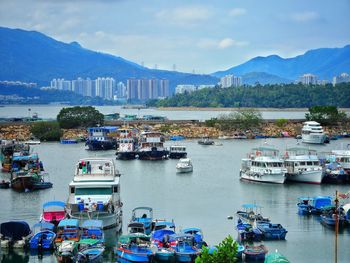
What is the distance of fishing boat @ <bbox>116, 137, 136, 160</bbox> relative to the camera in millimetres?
35219

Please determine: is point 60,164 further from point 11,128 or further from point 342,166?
point 11,128

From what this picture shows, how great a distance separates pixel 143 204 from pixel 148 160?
46.6 ft

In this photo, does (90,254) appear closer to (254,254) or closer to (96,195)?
(254,254)

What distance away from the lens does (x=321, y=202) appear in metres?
18.8

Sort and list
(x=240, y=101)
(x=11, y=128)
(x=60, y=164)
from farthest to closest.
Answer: (x=240, y=101), (x=11, y=128), (x=60, y=164)

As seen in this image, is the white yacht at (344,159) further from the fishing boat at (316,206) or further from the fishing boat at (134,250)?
the fishing boat at (134,250)

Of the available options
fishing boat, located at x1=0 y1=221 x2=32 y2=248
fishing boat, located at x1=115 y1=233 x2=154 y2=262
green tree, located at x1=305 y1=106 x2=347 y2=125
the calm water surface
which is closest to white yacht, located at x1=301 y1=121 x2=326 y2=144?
green tree, located at x1=305 y1=106 x2=347 y2=125

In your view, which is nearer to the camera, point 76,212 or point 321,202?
point 76,212

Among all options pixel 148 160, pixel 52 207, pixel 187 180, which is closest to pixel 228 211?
pixel 52 207

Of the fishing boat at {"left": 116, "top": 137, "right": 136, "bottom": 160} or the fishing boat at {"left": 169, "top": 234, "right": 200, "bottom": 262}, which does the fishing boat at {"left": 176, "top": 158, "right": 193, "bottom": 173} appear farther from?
the fishing boat at {"left": 169, "top": 234, "right": 200, "bottom": 262}

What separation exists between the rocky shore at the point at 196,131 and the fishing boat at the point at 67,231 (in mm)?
32708

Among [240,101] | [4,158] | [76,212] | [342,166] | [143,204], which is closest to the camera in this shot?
[76,212]

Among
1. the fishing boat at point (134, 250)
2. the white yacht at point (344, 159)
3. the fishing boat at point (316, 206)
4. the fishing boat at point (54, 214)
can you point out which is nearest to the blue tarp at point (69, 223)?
the fishing boat at point (134, 250)

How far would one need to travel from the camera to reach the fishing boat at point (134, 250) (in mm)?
13398
